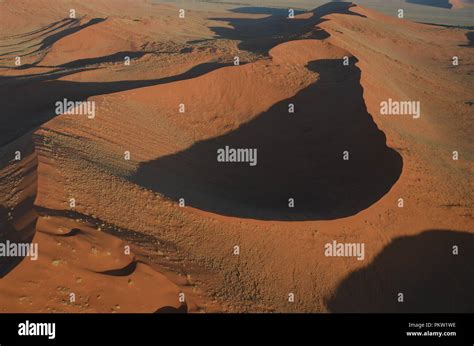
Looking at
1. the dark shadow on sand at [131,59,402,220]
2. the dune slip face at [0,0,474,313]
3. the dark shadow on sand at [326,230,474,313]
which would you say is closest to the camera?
the dune slip face at [0,0,474,313]

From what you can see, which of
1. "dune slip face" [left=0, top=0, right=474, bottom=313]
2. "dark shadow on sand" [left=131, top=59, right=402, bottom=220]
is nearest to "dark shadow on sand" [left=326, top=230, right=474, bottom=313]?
"dune slip face" [left=0, top=0, right=474, bottom=313]

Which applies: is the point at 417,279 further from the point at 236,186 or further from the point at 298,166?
the point at 236,186

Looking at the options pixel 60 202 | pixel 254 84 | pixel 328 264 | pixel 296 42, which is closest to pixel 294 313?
pixel 328 264

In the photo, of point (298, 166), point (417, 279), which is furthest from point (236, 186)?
point (417, 279)

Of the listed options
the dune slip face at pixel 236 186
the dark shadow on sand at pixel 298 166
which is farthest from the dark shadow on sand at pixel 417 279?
the dark shadow on sand at pixel 298 166

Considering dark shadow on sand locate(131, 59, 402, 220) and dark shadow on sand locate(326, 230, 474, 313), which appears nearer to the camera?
dark shadow on sand locate(326, 230, 474, 313)

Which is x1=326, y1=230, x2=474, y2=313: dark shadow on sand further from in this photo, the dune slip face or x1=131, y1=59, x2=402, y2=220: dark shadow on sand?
x1=131, y1=59, x2=402, y2=220: dark shadow on sand
